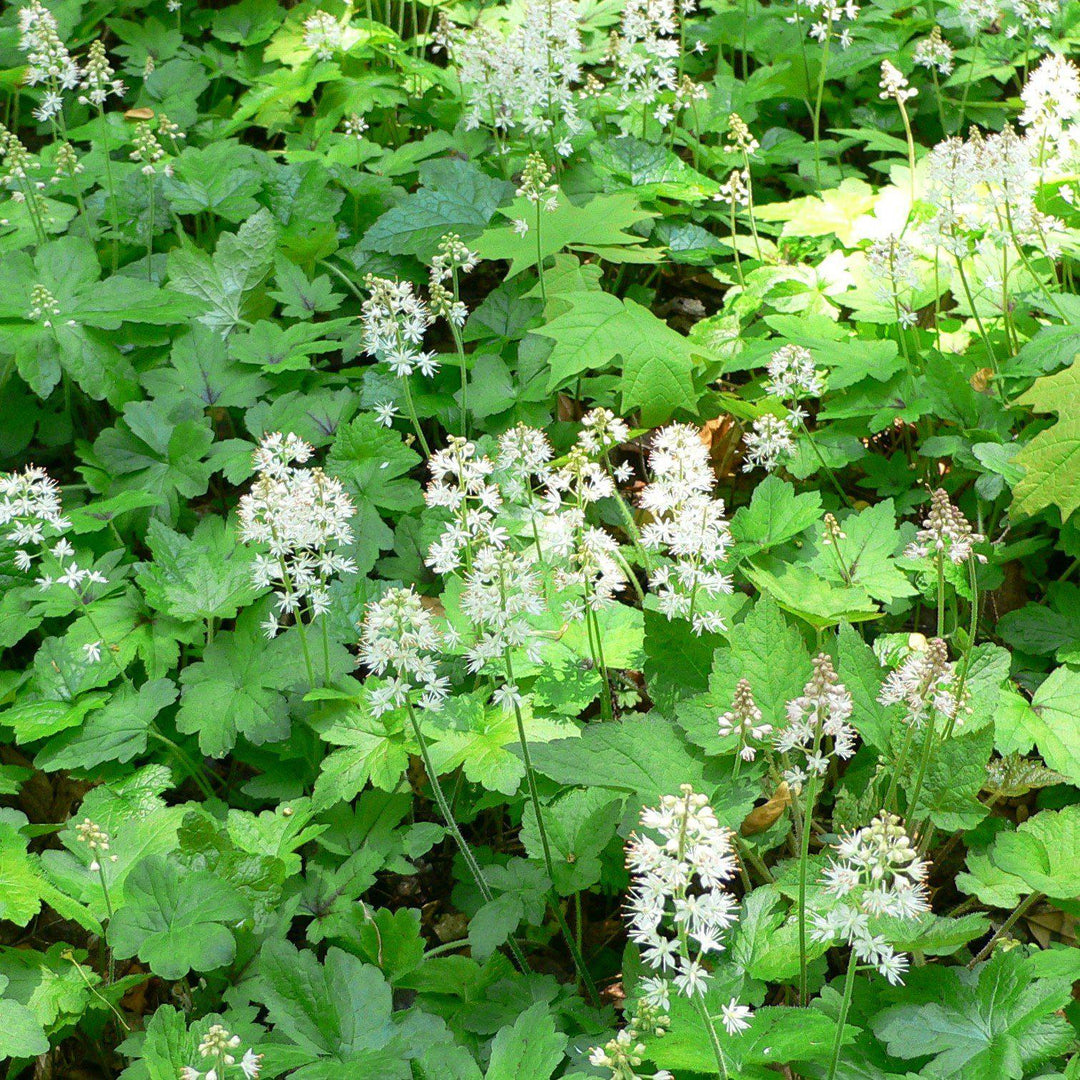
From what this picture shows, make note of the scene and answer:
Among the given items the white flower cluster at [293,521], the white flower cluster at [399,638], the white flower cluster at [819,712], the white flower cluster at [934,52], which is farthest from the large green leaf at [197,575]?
the white flower cluster at [934,52]

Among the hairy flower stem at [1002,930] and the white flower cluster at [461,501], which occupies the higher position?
the white flower cluster at [461,501]

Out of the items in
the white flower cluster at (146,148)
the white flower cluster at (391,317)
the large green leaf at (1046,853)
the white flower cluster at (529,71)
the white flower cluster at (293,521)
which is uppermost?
the white flower cluster at (529,71)

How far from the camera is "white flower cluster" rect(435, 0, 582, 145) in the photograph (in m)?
3.78

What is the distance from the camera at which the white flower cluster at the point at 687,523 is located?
2.26m

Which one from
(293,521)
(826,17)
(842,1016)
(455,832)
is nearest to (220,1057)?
(455,832)

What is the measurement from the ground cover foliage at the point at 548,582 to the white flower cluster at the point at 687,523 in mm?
17

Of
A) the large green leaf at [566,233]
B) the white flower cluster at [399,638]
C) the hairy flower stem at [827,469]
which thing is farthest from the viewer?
the large green leaf at [566,233]

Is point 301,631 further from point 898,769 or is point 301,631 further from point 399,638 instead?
point 898,769

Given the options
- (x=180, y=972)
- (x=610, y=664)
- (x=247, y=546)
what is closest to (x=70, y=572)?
(x=247, y=546)

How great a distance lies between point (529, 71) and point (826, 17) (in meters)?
1.64

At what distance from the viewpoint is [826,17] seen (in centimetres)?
459

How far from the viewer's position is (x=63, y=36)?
504 centimetres

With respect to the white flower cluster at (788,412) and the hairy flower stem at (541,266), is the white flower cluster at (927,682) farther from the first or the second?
the hairy flower stem at (541,266)

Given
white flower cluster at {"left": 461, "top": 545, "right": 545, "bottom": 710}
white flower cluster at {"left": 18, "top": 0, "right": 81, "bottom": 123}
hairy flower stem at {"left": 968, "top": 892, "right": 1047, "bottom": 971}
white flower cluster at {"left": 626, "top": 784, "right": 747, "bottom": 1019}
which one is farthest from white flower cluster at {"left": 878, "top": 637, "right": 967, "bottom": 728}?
white flower cluster at {"left": 18, "top": 0, "right": 81, "bottom": 123}
